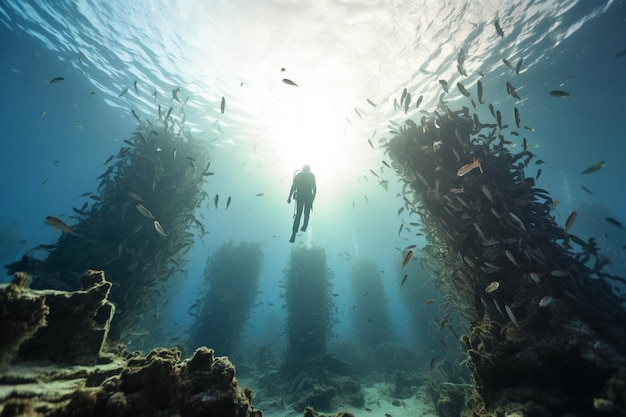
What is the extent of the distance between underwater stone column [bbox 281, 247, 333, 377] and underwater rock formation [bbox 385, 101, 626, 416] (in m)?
9.44

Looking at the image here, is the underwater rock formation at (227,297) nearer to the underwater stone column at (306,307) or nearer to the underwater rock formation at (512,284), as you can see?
the underwater stone column at (306,307)

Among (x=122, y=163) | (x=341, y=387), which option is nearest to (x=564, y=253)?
(x=341, y=387)

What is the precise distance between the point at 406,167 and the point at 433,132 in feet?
4.01

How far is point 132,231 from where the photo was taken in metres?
7.92

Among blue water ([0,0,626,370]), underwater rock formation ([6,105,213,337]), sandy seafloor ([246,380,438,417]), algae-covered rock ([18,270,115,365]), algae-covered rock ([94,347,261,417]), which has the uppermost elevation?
blue water ([0,0,626,370])

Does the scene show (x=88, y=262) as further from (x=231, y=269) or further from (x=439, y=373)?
(x=439, y=373)

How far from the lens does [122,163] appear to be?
28.8ft

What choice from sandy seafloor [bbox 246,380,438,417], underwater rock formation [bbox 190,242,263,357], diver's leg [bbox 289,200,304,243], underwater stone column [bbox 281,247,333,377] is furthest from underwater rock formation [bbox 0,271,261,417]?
underwater rock formation [bbox 190,242,263,357]

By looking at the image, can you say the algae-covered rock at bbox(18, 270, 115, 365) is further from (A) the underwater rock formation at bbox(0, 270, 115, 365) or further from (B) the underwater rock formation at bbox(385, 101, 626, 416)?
(B) the underwater rock formation at bbox(385, 101, 626, 416)

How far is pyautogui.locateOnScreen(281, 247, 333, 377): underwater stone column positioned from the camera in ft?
47.8

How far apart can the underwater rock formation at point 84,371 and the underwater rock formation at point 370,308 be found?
19.2 meters

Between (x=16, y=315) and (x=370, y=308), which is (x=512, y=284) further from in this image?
(x=370, y=308)

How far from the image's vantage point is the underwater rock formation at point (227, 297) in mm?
14742

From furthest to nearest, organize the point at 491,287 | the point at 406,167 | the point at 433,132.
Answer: the point at 406,167
the point at 433,132
the point at 491,287
